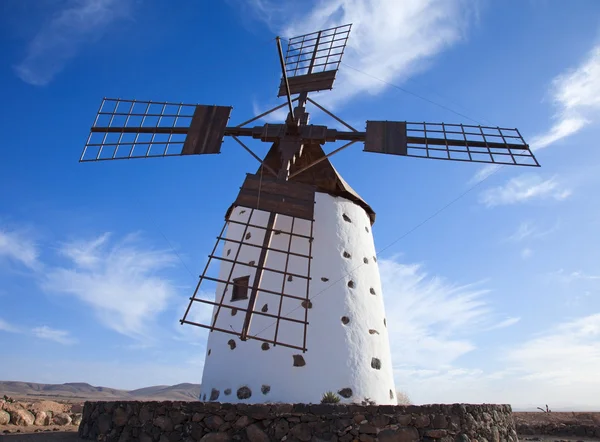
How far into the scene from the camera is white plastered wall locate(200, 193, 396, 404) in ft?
22.0

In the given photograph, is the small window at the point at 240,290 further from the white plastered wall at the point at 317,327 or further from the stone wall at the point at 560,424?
the stone wall at the point at 560,424

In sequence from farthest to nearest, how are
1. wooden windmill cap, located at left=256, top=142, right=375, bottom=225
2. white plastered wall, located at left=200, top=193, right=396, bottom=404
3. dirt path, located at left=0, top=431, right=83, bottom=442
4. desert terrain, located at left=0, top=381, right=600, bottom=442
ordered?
wooden windmill cap, located at left=256, top=142, right=375, bottom=225 < desert terrain, located at left=0, top=381, right=600, bottom=442 < white plastered wall, located at left=200, top=193, right=396, bottom=404 < dirt path, located at left=0, top=431, right=83, bottom=442

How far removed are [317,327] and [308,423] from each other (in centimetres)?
206

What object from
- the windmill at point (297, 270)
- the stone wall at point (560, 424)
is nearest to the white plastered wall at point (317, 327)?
the windmill at point (297, 270)

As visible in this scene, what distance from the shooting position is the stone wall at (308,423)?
5.04m

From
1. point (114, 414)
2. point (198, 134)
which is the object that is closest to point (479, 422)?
point (114, 414)

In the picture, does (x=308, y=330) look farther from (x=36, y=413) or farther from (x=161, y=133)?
(x=36, y=413)

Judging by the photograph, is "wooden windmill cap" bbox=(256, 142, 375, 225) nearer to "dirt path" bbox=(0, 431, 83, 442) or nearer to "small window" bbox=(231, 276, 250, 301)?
"small window" bbox=(231, 276, 250, 301)

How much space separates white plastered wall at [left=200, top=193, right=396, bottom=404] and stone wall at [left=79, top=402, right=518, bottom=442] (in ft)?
4.60

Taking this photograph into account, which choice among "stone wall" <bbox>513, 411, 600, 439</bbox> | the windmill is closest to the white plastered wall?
the windmill

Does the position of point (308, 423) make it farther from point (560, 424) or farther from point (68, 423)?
point (560, 424)

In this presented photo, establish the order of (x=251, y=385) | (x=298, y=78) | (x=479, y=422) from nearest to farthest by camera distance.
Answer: (x=479, y=422) < (x=251, y=385) < (x=298, y=78)

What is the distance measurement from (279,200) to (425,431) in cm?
411

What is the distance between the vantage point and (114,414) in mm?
6137
